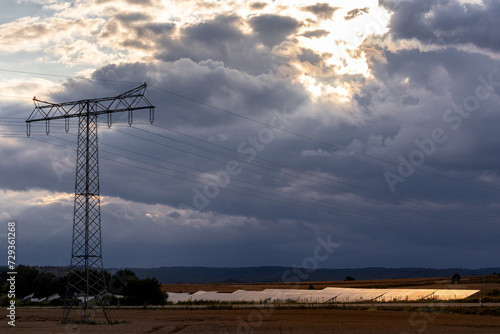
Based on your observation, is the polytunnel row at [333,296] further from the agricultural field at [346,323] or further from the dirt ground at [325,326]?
the dirt ground at [325,326]

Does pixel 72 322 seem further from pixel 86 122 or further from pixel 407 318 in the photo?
pixel 407 318

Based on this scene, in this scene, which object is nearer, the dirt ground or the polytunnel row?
the dirt ground

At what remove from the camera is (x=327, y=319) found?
3034 inches

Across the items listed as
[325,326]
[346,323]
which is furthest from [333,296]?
[325,326]

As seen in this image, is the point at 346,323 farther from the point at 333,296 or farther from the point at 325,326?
the point at 333,296

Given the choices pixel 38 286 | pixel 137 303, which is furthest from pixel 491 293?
pixel 38 286

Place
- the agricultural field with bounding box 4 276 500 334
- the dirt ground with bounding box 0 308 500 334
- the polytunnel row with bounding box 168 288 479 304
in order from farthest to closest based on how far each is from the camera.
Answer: the polytunnel row with bounding box 168 288 479 304 → the agricultural field with bounding box 4 276 500 334 → the dirt ground with bounding box 0 308 500 334

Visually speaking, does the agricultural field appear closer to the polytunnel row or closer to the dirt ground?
the dirt ground

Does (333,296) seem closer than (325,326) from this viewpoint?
No

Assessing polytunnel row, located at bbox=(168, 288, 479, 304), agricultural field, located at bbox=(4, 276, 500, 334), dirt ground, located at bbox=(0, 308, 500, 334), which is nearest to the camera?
dirt ground, located at bbox=(0, 308, 500, 334)

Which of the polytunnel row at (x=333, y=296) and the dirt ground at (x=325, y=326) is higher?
the polytunnel row at (x=333, y=296)

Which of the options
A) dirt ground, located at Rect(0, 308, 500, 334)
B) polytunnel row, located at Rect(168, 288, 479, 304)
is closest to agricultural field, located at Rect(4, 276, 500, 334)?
dirt ground, located at Rect(0, 308, 500, 334)

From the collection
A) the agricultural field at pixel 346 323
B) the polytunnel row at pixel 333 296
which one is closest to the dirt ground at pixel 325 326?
the agricultural field at pixel 346 323

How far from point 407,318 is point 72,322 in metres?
44.2
